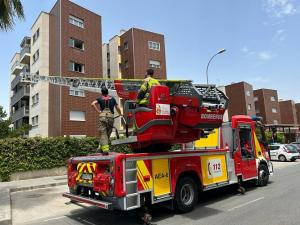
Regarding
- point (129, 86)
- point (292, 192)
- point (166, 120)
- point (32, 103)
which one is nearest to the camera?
point (166, 120)

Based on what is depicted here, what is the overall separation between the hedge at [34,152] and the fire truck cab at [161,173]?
429 inches

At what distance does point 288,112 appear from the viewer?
8238 centimetres

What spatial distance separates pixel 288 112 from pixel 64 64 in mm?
69084

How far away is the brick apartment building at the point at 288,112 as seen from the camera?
81.9 m

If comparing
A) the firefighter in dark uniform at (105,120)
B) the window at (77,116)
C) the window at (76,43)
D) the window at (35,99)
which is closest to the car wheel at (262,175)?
the firefighter in dark uniform at (105,120)

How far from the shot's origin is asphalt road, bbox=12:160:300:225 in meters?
7.04

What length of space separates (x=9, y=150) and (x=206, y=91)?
13423mm

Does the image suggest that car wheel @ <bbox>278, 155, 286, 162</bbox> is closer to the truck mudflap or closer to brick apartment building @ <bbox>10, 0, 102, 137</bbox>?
brick apartment building @ <bbox>10, 0, 102, 137</bbox>

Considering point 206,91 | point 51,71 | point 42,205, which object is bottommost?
point 42,205

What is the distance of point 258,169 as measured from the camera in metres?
11.1

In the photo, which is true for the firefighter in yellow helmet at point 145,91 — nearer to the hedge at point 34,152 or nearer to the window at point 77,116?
the hedge at point 34,152

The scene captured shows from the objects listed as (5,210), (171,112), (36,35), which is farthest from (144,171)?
(36,35)

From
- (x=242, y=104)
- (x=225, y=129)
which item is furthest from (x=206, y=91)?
(x=242, y=104)

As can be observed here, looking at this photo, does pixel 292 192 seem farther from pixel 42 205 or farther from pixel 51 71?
pixel 51 71
